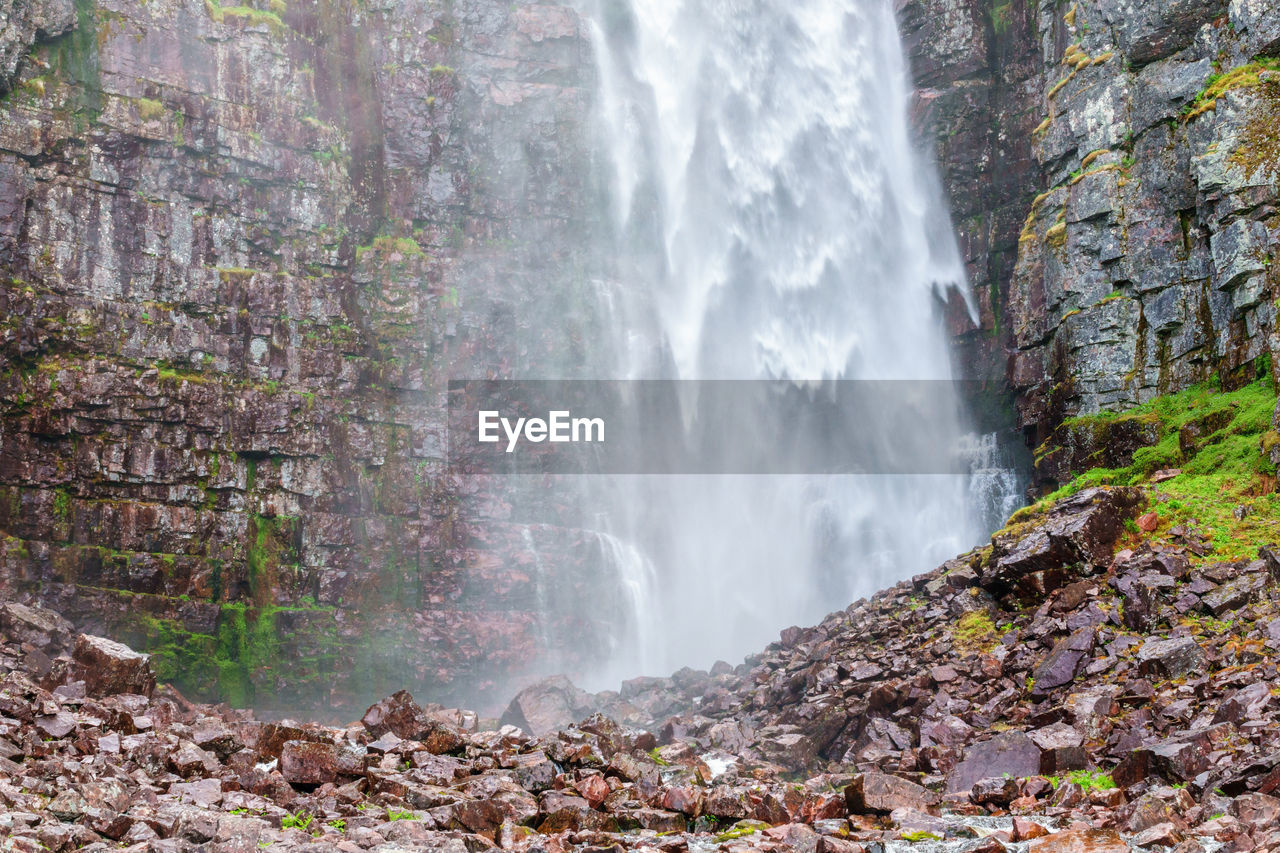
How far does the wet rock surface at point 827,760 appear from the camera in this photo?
8609 millimetres

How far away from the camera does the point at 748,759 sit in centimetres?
1664

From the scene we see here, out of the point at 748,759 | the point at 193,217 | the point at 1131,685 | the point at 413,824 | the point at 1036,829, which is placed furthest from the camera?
the point at 193,217

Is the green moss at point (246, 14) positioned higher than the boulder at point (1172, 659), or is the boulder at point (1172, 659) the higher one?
the green moss at point (246, 14)

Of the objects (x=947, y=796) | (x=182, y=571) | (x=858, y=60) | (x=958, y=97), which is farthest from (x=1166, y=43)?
(x=182, y=571)

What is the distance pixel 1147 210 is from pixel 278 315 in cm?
2967

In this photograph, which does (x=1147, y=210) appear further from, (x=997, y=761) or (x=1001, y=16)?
(x=997, y=761)

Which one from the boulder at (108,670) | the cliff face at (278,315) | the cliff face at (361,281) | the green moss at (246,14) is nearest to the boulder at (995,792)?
the boulder at (108,670)

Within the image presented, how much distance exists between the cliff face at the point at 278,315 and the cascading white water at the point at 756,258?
11.3ft

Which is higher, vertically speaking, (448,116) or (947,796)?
(448,116)

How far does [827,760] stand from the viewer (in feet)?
54.6

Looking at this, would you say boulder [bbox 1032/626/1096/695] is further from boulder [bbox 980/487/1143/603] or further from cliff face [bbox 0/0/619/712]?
cliff face [bbox 0/0/619/712]

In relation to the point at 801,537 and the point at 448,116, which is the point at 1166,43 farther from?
the point at 448,116

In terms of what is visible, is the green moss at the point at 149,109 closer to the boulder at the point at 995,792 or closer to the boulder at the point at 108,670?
the boulder at the point at 108,670

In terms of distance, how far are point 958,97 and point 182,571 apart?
35518 mm
